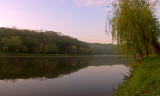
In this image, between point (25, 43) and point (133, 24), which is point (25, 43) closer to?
point (25, 43)

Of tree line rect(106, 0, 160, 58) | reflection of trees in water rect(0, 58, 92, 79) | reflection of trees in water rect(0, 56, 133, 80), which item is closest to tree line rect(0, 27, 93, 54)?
reflection of trees in water rect(0, 56, 133, 80)

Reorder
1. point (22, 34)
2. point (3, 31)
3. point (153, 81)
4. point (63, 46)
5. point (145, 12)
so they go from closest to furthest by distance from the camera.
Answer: point (153, 81), point (145, 12), point (3, 31), point (22, 34), point (63, 46)

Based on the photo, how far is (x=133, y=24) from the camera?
11891 millimetres

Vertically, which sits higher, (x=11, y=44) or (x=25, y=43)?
(x=25, y=43)

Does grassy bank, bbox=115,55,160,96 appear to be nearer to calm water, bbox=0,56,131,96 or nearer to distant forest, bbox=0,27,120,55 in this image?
calm water, bbox=0,56,131,96

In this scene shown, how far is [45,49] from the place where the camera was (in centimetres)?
9606

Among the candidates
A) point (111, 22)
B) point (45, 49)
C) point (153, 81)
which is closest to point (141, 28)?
point (111, 22)

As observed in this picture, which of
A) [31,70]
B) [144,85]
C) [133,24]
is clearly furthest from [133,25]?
[31,70]

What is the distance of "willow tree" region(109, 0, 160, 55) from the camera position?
38.7 ft

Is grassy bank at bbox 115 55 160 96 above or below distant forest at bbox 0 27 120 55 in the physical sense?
below

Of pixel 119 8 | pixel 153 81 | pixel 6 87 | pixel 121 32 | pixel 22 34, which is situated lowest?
pixel 6 87

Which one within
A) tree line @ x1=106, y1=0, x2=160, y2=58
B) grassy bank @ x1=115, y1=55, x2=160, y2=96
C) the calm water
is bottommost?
the calm water

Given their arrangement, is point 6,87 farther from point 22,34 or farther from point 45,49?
point 22,34

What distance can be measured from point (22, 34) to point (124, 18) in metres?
105
